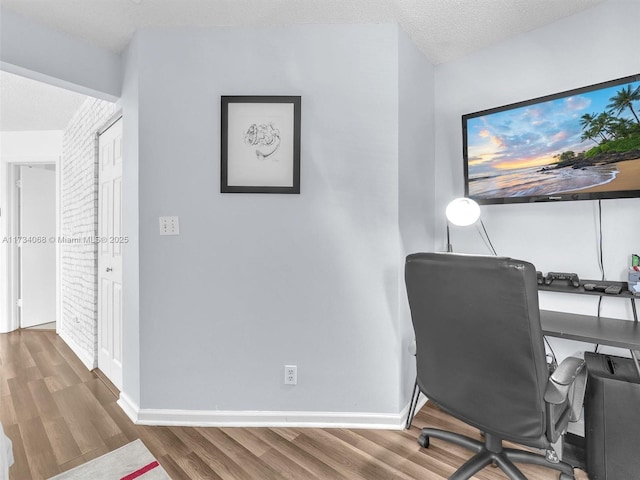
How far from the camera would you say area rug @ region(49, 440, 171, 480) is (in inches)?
62.0

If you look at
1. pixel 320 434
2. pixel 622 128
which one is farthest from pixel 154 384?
pixel 622 128

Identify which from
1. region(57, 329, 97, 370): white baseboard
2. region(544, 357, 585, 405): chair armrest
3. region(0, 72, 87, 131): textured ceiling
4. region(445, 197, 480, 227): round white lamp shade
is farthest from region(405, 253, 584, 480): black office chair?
region(0, 72, 87, 131): textured ceiling

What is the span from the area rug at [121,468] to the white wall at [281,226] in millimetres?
331

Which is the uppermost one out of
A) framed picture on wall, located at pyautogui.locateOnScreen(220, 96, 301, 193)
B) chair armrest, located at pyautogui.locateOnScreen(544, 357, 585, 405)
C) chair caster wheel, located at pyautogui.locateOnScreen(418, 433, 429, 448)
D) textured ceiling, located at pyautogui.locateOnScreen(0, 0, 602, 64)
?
textured ceiling, located at pyautogui.locateOnScreen(0, 0, 602, 64)

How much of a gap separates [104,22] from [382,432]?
2996 mm

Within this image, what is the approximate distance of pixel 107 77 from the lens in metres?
2.21

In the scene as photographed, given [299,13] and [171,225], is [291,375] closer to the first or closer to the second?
[171,225]

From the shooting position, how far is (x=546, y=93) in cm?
202

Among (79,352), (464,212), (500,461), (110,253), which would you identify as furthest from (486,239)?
(79,352)

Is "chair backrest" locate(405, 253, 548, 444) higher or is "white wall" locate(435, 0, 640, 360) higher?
"white wall" locate(435, 0, 640, 360)

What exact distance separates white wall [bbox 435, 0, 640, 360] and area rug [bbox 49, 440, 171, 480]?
2.28 metres

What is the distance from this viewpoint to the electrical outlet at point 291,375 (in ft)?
6.47

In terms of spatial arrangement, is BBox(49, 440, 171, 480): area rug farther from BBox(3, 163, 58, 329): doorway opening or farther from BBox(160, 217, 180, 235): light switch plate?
BBox(3, 163, 58, 329): doorway opening

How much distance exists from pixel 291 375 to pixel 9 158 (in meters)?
4.46
